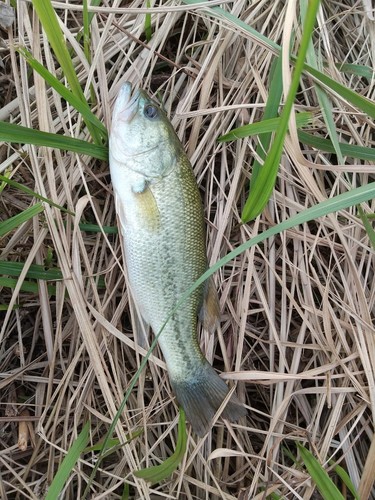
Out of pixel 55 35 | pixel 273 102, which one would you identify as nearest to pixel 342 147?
pixel 273 102

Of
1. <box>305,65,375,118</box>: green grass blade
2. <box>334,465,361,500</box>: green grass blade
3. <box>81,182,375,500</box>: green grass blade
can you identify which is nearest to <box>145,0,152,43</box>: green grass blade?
<box>305,65,375,118</box>: green grass blade

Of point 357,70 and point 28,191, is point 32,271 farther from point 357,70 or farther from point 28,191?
point 357,70

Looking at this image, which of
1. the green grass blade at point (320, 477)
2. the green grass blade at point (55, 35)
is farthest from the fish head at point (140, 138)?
the green grass blade at point (320, 477)

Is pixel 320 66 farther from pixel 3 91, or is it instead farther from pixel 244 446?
pixel 244 446

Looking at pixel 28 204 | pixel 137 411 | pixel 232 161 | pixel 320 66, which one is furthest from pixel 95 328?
pixel 320 66

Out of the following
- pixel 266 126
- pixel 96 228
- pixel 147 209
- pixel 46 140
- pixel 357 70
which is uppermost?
pixel 357 70

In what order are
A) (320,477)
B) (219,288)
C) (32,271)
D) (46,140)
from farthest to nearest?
(219,288) → (32,271) → (320,477) → (46,140)

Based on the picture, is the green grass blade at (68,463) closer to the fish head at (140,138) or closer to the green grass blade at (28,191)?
the green grass blade at (28,191)
